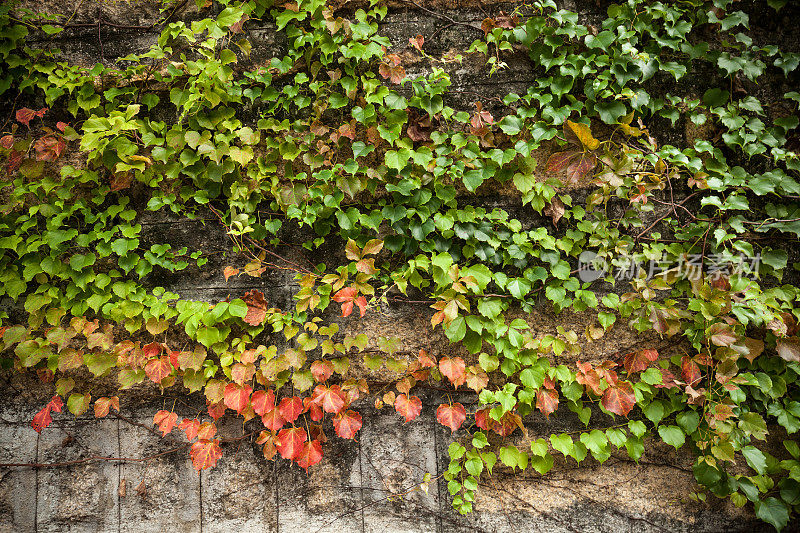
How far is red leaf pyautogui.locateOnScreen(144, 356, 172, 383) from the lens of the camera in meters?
2.20

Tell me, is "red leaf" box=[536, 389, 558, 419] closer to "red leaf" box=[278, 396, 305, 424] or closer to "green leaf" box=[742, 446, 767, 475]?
"green leaf" box=[742, 446, 767, 475]

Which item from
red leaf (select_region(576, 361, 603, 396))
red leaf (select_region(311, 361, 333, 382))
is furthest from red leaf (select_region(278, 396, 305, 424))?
red leaf (select_region(576, 361, 603, 396))

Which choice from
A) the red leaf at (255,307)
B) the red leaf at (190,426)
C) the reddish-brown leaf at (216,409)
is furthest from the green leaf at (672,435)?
the red leaf at (190,426)

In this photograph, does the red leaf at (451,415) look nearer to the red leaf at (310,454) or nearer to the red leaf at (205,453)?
the red leaf at (310,454)

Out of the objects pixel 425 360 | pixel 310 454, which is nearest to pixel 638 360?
pixel 425 360

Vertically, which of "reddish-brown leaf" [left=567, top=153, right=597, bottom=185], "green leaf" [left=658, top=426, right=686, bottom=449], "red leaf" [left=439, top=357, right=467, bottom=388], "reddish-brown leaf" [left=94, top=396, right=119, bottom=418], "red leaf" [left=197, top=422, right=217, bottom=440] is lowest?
"green leaf" [left=658, top=426, right=686, bottom=449]

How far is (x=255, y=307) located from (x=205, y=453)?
87cm

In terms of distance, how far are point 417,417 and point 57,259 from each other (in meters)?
2.29

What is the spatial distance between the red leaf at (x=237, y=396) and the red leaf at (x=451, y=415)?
108 centimetres

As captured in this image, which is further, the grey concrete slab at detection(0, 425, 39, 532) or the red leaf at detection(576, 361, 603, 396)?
the grey concrete slab at detection(0, 425, 39, 532)

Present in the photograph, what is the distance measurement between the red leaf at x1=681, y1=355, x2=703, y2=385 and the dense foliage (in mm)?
11

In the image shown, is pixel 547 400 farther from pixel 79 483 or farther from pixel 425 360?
pixel 79 483

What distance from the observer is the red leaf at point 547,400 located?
218cm

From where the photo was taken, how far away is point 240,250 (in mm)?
2221
